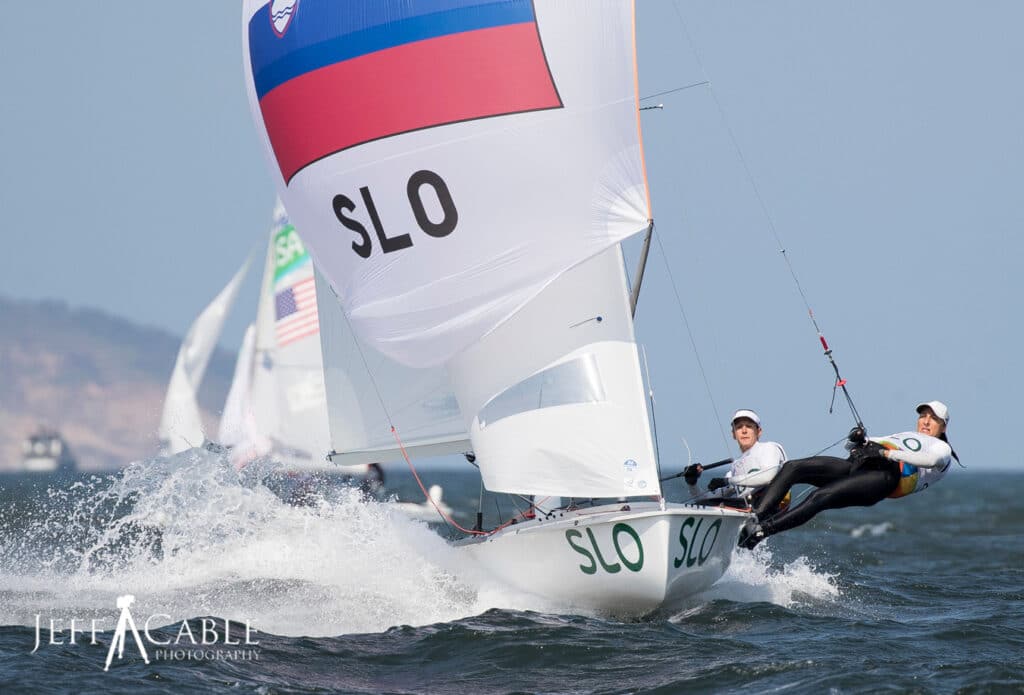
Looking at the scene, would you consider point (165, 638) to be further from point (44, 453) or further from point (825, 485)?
point (44, 453)

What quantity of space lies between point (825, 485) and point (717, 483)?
726mm

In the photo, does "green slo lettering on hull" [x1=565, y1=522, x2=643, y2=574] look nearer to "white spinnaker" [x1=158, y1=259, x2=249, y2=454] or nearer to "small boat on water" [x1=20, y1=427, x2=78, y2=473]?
"white spinnaker" [x1=158, y1=259, x2=249, y2=454]

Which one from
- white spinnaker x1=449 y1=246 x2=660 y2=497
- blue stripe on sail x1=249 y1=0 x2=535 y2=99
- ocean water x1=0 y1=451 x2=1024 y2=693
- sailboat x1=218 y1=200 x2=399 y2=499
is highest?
sailboat x1=218 y1=200 x2=399 y2=499

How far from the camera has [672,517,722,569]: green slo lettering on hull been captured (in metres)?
7.49

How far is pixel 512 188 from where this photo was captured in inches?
311

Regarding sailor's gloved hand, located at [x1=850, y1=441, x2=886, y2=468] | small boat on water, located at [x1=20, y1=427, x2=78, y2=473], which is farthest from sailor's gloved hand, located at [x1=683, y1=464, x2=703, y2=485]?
small boat on water, located at [x1=20, y1=427, x2=78, y2=473]

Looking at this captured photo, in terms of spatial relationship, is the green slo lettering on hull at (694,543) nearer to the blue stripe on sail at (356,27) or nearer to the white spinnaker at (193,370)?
the blue stripe on sail at (356,27)

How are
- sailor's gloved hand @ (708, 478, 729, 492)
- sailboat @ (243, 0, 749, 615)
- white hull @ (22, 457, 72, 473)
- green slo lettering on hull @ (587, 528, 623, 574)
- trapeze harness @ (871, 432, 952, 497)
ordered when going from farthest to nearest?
1. white hull @ (22, 457, 72, 473)
2. sailor's gloved hand @ (708, 478, 729, 492)
3. trapeze harness @ (871, 432, 952, 497)
4. sailboat @ (243, 0, 749, 615)
5. green slo lettering on hull @ (587, 528, 623, 574)

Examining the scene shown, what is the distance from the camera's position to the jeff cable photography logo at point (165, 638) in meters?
6.82

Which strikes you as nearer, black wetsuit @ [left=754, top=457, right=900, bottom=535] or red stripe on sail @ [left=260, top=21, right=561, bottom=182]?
red stripe on sail @ [left=260, top=21, right=561, bottom=182]

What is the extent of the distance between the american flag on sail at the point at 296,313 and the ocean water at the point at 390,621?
326 inches

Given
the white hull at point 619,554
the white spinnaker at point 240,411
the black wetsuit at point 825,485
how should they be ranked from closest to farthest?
the white hull at point 619,554
the black wetsuit at point 825,485
the white spinnaker at point 240,411

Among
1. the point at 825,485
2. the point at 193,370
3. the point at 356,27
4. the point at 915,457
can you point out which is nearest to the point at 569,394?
the point at 825,485

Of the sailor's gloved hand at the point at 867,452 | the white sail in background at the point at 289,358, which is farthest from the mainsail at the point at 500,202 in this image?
the white sail in background at the point at 289,358
